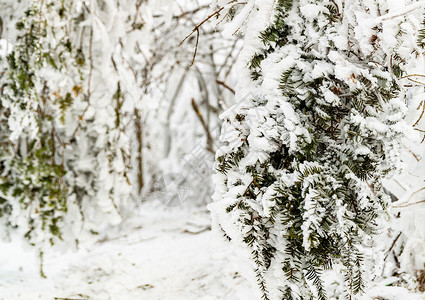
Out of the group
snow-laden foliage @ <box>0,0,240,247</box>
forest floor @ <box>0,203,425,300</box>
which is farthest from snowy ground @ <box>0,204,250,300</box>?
snow-laden foliage @ <box>0,0,240,247</box>

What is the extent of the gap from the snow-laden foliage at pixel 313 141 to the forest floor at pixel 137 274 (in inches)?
33.7

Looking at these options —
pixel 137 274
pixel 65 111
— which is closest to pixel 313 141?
pixel 65 111

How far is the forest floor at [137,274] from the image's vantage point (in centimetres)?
240

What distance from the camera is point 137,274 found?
10.0ft

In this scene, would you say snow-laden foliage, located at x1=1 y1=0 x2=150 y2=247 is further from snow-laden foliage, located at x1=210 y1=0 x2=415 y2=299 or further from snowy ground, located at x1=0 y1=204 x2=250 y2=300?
snow-laden foliage, located at x1=210 y1=0 x2=415 y2=299

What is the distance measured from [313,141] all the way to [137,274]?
2.39 metres

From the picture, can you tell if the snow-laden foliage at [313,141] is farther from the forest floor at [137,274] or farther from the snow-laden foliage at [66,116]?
the snow-laden foliage at [66,116]

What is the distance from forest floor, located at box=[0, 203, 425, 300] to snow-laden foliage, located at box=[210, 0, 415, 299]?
857mm

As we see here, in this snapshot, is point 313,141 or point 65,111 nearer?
point 313,141

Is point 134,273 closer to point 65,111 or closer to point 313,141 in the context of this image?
point 65,111

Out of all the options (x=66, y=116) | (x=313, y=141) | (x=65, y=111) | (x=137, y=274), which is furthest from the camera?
(x=137, y=274)

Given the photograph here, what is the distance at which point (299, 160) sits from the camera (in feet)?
3.78

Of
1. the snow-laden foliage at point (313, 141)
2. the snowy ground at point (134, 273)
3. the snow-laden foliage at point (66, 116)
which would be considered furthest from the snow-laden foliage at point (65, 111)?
the snow-laden foliage at point (313, 141)

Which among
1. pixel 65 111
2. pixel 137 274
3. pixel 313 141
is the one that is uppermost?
pixel 65 111
